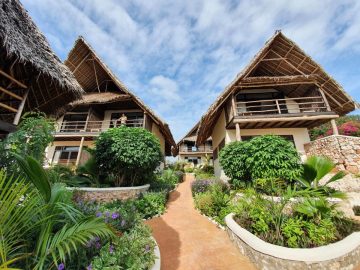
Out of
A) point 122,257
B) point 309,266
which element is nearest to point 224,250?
point 309,266

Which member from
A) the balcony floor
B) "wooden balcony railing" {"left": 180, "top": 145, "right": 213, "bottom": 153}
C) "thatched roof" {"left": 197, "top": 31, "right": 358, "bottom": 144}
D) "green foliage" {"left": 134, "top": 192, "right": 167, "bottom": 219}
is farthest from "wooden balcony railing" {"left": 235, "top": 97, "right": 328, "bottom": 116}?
"wooden balcony railing" {"left": 180, "top": 145, "right": 213, "bottom": 153}

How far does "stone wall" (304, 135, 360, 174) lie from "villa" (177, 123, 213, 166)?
849 inches

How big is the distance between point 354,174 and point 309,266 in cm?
852

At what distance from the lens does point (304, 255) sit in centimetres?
319

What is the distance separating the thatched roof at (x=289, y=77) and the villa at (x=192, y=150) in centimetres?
1975

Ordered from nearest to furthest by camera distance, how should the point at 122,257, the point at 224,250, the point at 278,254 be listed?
the point at 122,257 → the point at 278,254 → the point at 224,250

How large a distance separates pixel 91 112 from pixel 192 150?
67.9ft

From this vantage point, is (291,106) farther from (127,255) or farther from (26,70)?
(26,70)

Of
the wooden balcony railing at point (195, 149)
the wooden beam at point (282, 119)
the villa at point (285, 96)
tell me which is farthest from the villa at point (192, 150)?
the wooden beam at point (282, 119)

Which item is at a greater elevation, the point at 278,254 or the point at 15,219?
the point at 15,219

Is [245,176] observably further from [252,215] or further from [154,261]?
[154,261]

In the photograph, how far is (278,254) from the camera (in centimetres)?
323

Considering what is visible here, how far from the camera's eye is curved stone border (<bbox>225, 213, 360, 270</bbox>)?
10.4 feet

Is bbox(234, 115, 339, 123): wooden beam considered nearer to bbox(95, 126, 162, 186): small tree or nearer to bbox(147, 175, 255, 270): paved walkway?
bbox(95, 126, 162, 186): small tree
